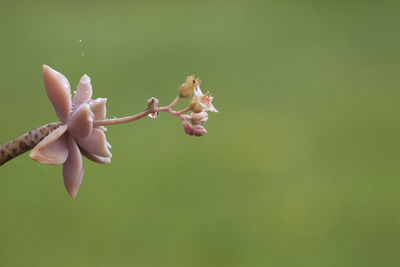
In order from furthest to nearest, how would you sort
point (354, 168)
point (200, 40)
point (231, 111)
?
point (200, 40)
point (231, 111)
point (354, 168)

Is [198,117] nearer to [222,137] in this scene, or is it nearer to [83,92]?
[83,92]

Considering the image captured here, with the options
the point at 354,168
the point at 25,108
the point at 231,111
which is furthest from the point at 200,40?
the point at 354,168

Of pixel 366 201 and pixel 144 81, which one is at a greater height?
pixel 144 81

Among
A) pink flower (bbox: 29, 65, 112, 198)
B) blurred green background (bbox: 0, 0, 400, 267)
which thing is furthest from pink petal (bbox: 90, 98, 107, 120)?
blurred green background (bbox: 0, 0, 400, 267)

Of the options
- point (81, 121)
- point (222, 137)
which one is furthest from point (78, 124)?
point (222, 137)

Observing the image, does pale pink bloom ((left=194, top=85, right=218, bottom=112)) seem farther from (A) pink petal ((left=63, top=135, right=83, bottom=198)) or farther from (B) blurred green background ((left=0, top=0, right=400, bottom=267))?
(B) blurred green background ((left=0, top=0, right=400, bottom=267))

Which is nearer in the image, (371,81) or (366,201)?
(366,201)

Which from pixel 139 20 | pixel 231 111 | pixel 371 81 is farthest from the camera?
pixel 139 20

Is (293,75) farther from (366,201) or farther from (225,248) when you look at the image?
(225,248)
